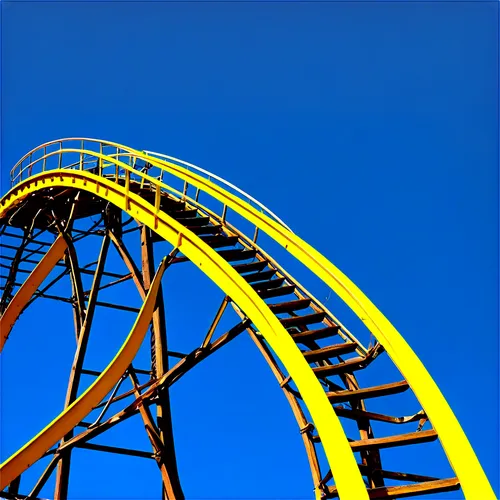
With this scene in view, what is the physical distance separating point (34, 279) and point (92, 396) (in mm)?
5538

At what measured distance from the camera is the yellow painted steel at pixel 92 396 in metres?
14.4

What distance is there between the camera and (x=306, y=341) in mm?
13242

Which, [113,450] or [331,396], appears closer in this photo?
[331,396]

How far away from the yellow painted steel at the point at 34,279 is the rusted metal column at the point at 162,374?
2.12m

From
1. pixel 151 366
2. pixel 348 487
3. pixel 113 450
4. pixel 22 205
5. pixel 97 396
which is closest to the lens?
pixel 348 487

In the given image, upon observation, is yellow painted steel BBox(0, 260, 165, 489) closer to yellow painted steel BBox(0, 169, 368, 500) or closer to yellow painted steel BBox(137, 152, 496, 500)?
yellow painted steel BBox(0, 169, 368, 500)

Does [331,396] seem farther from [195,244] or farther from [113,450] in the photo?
[113,450]

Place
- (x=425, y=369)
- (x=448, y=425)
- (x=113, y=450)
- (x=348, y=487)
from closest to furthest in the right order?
(x=348, y=487) < (x=448, y=425) < (x=425, y=369) < (x=113, y=450)

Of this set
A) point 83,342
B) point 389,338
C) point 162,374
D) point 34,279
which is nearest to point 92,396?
point 162,374

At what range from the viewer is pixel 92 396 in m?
14.6

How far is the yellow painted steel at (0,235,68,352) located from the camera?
1909 centimetres

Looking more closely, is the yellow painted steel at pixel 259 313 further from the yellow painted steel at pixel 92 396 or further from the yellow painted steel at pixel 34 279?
the yellow painted steel at pixel 34 279

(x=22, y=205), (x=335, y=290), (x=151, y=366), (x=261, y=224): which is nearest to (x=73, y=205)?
(x=22, y=205)

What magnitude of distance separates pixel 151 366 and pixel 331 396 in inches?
275
